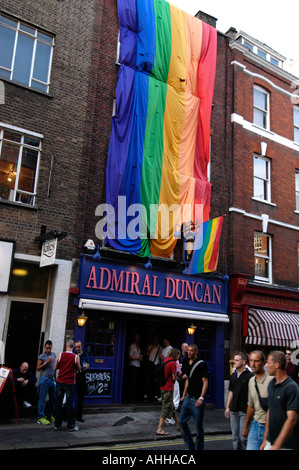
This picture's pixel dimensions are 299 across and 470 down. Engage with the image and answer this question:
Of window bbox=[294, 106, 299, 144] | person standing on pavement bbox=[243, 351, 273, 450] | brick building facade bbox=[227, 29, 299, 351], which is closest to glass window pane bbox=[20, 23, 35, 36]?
brick building facade bbox=[227, 29, 299, 351]

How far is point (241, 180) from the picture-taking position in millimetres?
17609

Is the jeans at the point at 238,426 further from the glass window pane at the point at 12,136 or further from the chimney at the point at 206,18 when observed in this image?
the chimney at the point at 206,18

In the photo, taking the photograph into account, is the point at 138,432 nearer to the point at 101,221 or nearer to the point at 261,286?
the point at 101,221

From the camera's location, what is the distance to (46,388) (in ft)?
34.1

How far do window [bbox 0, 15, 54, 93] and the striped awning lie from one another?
11.3 metres

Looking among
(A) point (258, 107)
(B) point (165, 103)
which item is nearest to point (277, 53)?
(A) point (258, 107)

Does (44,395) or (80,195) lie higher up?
(80,195)

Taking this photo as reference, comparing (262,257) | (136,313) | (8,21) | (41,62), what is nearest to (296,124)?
(262,257)

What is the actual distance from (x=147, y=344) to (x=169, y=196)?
5.47 m

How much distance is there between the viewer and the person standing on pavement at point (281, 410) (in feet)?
14.5

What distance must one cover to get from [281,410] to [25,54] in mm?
12665

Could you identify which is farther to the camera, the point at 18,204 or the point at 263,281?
the point at 263,281

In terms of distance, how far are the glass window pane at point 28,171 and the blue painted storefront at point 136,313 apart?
2.77 m

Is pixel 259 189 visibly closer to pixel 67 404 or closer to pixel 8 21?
pixel 8 21
